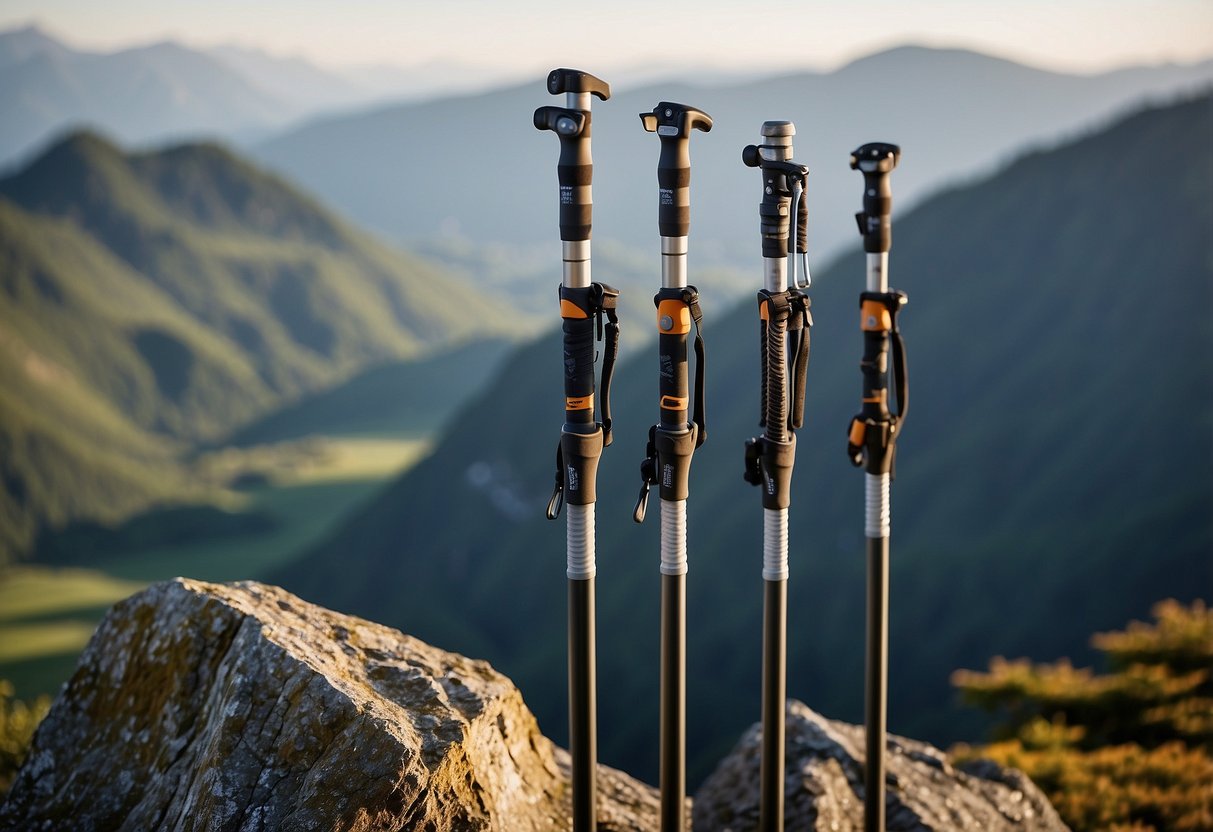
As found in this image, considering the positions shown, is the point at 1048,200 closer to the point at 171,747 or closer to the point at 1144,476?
the point at 1144,476

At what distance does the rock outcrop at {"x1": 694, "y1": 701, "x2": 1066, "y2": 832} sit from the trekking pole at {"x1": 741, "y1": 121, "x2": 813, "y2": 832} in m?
1.70

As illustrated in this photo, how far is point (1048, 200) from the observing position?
122438mm

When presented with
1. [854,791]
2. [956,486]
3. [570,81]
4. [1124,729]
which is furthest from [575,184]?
[956,486]

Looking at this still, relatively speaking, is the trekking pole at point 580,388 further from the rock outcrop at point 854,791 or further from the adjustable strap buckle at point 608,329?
the rock outcrop at point 854,791

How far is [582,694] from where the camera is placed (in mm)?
9727

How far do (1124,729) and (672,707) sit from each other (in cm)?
1195

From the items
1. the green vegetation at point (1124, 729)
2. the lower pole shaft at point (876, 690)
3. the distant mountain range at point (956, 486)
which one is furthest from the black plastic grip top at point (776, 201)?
the distant mountain range at point (956, 486)

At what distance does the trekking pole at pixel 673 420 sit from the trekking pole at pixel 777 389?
697 mm

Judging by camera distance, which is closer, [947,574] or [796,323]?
[796,323]

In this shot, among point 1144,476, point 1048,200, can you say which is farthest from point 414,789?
point 1048,200

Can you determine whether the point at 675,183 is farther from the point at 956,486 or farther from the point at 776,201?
the point at 956,486

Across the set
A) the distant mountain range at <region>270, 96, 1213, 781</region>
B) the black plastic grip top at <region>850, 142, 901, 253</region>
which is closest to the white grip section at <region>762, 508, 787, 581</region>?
the black plastic grip top at <region>850, 142, 901, 253</region>

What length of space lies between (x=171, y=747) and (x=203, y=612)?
1.22 m

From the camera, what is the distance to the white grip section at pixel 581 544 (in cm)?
959
